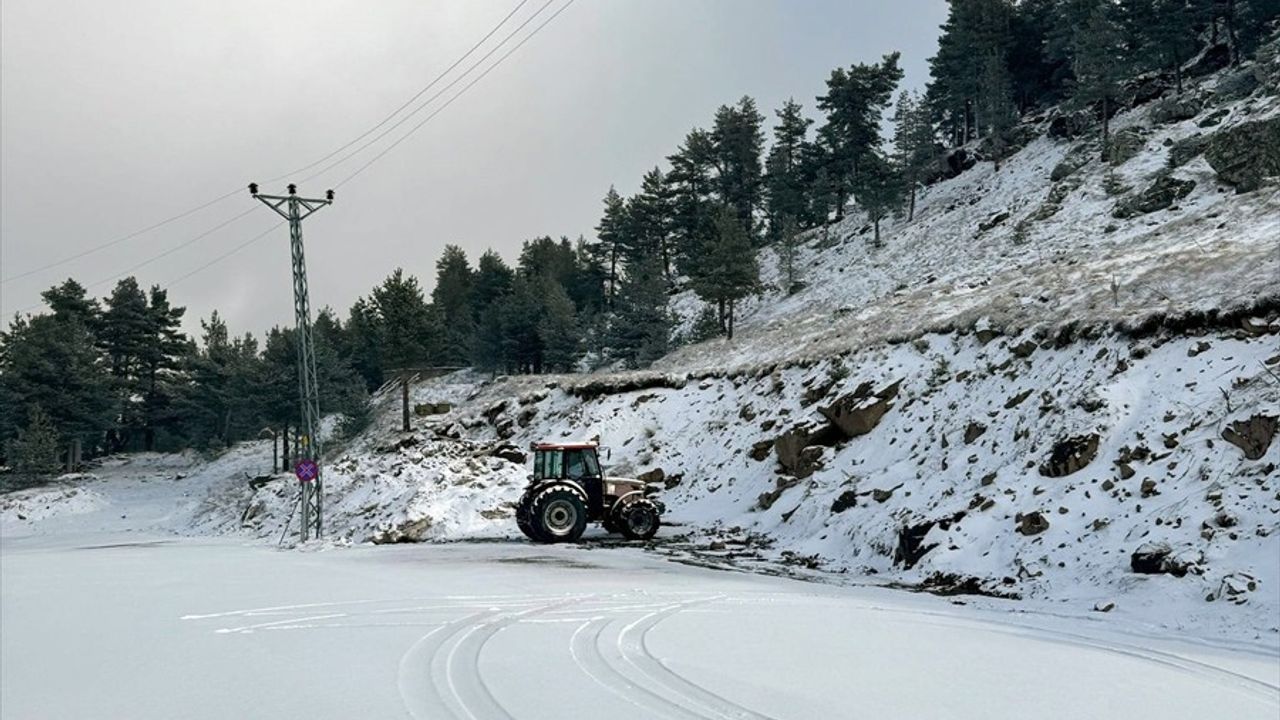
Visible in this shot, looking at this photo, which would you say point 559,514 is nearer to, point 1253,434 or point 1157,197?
point 1253,434

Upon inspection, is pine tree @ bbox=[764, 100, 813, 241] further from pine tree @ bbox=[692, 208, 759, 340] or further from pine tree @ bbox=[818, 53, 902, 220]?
pine tree @ bbox=[692, 208, 759, 340]

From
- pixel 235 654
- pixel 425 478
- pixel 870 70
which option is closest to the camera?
pixel 235 654

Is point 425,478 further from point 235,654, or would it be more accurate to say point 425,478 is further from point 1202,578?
point 1202,578

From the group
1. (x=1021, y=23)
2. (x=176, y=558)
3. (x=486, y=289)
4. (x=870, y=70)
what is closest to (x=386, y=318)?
(x=486, y=289)

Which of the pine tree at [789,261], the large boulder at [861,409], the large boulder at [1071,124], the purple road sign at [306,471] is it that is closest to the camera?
the large boulder at [861,409]

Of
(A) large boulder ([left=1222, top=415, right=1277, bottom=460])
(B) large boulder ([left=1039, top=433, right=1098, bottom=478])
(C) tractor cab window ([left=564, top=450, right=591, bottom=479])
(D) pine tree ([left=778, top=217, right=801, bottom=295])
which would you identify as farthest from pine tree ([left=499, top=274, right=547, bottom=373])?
(A) large boulder ([left=1222, top=415, right=1277, bottom=460])

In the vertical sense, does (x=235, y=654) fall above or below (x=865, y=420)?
below

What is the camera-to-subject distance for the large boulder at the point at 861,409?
66.7 feet

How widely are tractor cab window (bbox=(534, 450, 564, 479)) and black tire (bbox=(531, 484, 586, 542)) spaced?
0.69 metres

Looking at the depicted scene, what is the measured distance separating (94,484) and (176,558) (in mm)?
42746

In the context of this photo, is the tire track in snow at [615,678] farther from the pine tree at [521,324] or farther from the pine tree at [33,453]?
the pine tree at [33,453]

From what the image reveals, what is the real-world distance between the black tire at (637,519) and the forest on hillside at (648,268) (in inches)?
1153

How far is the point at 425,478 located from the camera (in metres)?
25.6

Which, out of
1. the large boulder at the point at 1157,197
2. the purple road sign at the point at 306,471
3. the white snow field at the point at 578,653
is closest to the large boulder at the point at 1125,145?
the large boulder at the point at 1157,197
